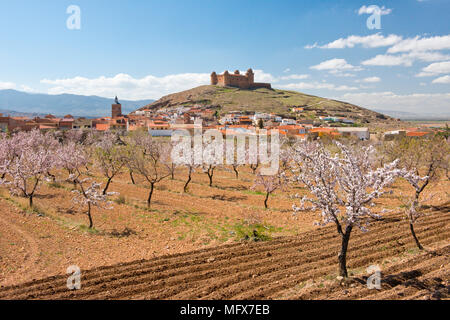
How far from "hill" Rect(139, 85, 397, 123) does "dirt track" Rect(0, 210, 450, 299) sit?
425 feet

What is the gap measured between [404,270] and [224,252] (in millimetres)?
8231

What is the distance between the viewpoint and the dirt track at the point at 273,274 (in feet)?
35.1

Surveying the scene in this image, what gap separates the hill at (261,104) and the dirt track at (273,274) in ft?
425

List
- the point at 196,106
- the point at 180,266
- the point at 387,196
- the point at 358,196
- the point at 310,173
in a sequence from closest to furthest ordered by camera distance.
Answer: the point at 358,196, the point at 310,173, the point at 180,266, the point at 387,196, the point at 196,106

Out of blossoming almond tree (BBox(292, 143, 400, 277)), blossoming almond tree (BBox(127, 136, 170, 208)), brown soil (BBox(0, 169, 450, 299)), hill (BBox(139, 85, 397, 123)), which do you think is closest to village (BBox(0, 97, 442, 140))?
hill (BBox(139, 85, 397, 123))

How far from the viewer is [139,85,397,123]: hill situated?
15038 cm

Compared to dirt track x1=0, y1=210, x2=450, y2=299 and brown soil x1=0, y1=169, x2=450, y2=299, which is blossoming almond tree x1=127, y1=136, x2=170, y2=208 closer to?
brown soil x1=0, y1=169, x2=450, y2=299

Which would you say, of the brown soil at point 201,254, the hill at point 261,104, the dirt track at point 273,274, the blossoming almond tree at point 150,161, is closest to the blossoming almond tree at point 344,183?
the dirt track at point 273,274

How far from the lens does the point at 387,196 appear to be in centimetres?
2855

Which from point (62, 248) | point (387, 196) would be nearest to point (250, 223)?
point (62, 248)

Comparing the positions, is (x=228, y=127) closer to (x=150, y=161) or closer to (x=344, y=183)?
(x=150, y=161)

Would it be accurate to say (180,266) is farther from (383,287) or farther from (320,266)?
(383,287)

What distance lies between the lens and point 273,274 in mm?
12297

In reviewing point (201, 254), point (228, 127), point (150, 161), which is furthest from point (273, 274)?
point (228, 127)
